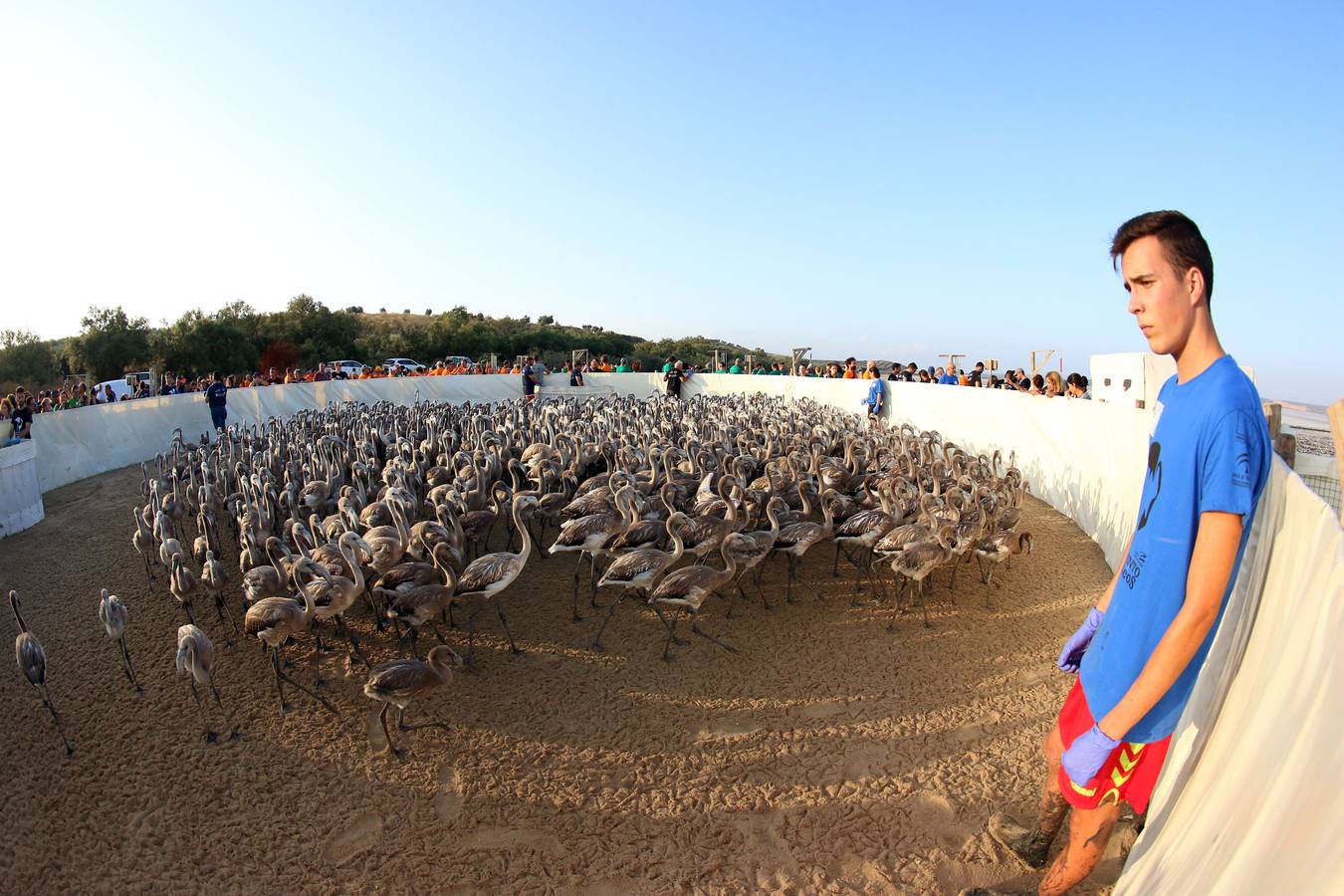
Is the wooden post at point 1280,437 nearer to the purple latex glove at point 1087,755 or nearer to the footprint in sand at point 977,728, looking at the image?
the footprint in sand at point 977,728

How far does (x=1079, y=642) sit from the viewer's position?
3.31 meters

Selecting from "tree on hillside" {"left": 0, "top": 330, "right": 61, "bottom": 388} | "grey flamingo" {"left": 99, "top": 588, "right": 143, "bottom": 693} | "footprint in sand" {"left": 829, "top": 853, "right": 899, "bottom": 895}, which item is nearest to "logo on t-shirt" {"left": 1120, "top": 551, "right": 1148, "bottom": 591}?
"footprint in sand" {"left": 829, "top": 853, "right": 899, "bottom": 895}

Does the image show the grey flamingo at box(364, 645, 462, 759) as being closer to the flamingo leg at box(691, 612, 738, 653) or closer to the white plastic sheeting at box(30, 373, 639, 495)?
the flamingo leg at box(691, 612, 738, 653)

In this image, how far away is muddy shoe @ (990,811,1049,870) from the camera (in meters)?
3.95

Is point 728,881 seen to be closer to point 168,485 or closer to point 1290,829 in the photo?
point 1290,829

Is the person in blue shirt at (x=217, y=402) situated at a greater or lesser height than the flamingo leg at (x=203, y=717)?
greater

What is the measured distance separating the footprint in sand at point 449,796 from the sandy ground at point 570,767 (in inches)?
0.5

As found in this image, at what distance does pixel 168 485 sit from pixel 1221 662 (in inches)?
540

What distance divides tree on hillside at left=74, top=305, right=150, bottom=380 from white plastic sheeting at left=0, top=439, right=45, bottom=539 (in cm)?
3570

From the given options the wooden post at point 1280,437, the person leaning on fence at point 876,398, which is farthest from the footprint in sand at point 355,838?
the person leaning on fence at point 876,398

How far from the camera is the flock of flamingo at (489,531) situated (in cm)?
673

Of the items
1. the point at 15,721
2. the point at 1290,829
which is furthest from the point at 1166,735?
the point at 15,721

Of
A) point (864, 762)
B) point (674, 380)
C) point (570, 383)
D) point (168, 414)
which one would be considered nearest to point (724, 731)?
point (864, 762)

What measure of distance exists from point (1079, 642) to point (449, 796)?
13.7 feet
